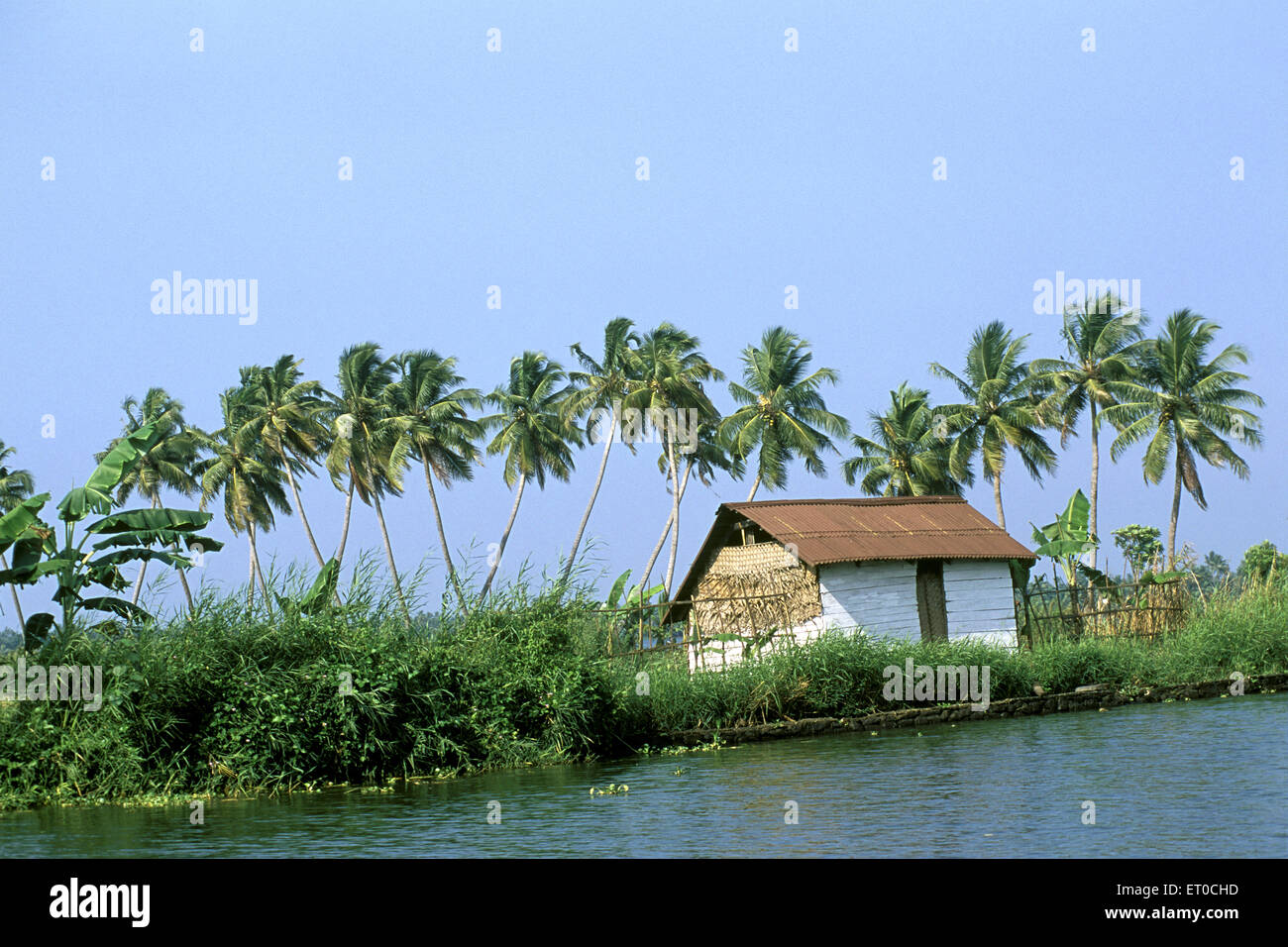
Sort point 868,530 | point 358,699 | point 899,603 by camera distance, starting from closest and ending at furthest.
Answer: point 358,699, point 899,603, point 868,530

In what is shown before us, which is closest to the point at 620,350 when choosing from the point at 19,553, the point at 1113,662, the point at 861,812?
Answer: the point at 1113,662

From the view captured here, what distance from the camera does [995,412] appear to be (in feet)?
160

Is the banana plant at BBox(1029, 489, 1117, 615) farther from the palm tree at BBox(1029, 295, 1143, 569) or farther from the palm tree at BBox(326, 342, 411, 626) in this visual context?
the palm tree at BBox(326, 342, 411, 626)

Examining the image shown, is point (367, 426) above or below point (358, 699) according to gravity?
above

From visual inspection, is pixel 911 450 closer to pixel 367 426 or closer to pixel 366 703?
pixel 367 426

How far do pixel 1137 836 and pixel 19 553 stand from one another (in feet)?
51.7

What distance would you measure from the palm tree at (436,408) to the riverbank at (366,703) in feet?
102

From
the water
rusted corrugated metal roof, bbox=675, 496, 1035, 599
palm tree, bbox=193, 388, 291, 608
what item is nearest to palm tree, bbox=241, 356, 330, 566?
palm tree, bbox=193, 388, 291, 608

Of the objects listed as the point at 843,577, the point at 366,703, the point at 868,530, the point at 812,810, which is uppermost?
the point at 868,530

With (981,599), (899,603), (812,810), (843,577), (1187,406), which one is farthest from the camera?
(1187,406)

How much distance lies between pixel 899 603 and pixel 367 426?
29853mm

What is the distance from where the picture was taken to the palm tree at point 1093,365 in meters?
47.6

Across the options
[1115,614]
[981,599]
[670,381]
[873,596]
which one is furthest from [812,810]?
[670,381]

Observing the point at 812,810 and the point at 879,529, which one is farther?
the point at 879,529
